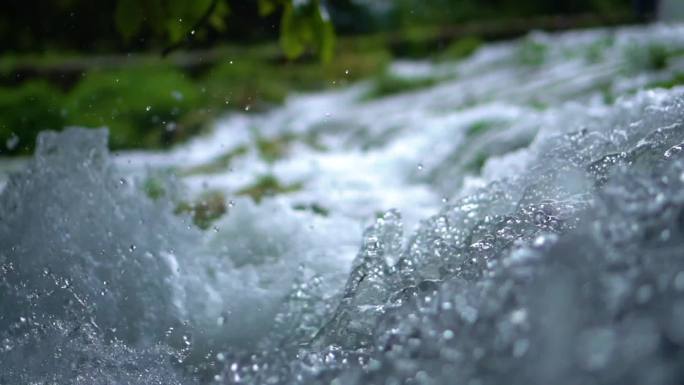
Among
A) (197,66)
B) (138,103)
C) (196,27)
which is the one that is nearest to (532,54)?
(138,103)

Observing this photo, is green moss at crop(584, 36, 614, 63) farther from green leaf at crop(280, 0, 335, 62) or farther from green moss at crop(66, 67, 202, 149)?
green leaf at crop(280, 0, 335, 62)

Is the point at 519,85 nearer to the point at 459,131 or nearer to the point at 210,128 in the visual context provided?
the point at 459,131

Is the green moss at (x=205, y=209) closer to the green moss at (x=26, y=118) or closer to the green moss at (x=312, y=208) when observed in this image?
the green moss at (x=312, y=208)

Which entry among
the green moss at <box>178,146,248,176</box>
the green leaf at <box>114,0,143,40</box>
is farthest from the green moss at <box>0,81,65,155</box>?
the green leaf at <box>114,0,143,40</box>

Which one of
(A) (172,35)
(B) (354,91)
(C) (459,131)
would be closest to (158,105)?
(B) (354,91)

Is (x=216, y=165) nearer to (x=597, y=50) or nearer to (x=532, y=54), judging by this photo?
(x=597, y=50)

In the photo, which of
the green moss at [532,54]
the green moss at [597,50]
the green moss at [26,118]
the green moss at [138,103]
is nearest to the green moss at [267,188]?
the green moss at [138,103]
